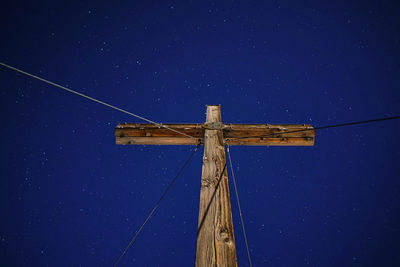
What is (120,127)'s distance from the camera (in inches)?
86.9

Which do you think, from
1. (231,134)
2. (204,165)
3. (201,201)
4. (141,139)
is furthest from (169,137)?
(201,201)

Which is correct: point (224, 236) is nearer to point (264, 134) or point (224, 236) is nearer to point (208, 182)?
point (208, 182)

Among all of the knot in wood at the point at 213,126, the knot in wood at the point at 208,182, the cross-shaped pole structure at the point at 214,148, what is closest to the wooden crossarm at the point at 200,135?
the cross-shaped pole structure at the point at 214,148

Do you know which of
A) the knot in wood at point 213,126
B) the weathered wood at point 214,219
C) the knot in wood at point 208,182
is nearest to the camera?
the weathered wood at point 214,219

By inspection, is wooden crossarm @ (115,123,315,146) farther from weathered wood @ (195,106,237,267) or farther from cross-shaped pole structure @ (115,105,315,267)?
weathered wood @ (195,106,237,267)

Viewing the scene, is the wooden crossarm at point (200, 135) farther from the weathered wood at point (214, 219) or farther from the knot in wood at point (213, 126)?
the weathered wood at point (214, 219)

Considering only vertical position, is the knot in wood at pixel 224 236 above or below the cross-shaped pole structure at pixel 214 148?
below

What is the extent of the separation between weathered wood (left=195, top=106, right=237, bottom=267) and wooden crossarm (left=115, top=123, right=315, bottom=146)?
654 millimetres

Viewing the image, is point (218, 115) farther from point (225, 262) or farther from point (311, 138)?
point (225, 262)

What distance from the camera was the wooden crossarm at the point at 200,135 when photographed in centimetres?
220

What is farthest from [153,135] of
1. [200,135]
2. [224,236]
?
[224,236]

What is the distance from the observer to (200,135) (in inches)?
87.0

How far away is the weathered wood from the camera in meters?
0.93

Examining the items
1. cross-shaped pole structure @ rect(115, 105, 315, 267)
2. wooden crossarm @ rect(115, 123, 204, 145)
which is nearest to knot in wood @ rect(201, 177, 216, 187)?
cross-shaped pole structure @ rect(115, 105, 315, 267)
